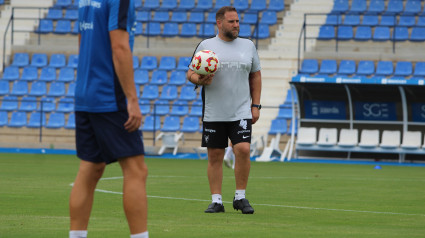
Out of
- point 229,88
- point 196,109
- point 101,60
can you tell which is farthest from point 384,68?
point 101,60

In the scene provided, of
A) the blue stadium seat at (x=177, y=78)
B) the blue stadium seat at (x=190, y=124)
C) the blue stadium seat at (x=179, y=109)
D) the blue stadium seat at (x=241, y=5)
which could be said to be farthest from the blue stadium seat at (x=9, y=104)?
the blue stadium seat at (x=241, y=5)

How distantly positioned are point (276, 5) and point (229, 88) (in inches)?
837

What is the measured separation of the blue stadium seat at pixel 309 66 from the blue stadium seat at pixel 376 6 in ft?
10.7

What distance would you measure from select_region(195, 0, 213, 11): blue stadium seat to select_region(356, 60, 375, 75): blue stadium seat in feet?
21.1

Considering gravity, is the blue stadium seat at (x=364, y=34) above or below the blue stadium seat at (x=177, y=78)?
above

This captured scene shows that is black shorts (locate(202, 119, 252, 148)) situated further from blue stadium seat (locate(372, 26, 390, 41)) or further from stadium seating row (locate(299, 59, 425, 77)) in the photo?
blue stadium seat (locate(372, 26, 390, 41))

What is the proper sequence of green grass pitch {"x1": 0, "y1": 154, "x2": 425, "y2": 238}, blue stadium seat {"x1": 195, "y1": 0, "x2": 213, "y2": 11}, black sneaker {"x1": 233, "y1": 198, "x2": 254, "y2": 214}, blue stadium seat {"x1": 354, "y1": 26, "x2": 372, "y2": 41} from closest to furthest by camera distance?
green grass pitch {"x1": 0, "y1": 154, "x2": 425, "y2": 238}
black sneaker {"x1": 233, "y1": 198, "x2": 254, "y2": 214}
blue stadium seat {"x1": 354, "y1": 26, "x2": 372, "y2": 41}
blue stadium seat {"x1": 195, "y1": 0, "x2": 213, "y2": 11}

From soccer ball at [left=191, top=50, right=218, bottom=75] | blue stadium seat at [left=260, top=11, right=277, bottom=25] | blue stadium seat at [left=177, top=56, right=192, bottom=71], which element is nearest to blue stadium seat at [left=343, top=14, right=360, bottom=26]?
blue stadium seat at [left=260, top=11, right=277, bottom=25]

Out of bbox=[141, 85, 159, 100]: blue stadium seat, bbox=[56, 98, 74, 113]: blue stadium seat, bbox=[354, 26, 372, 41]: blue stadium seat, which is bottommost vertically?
bbox=[56, 98, 74, 113]: blue stadium seat

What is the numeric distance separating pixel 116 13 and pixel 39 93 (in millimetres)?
23249

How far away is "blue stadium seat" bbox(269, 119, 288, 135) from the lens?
83.2ft

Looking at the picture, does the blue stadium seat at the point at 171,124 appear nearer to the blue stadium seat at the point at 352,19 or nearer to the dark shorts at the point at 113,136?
the blue stadium seat at the point at 352,19

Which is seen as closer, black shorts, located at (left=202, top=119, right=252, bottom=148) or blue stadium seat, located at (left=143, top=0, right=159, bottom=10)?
black shorts, located at (left=202, top=119, right=252, bottom=148)

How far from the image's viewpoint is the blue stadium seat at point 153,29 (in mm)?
29797
